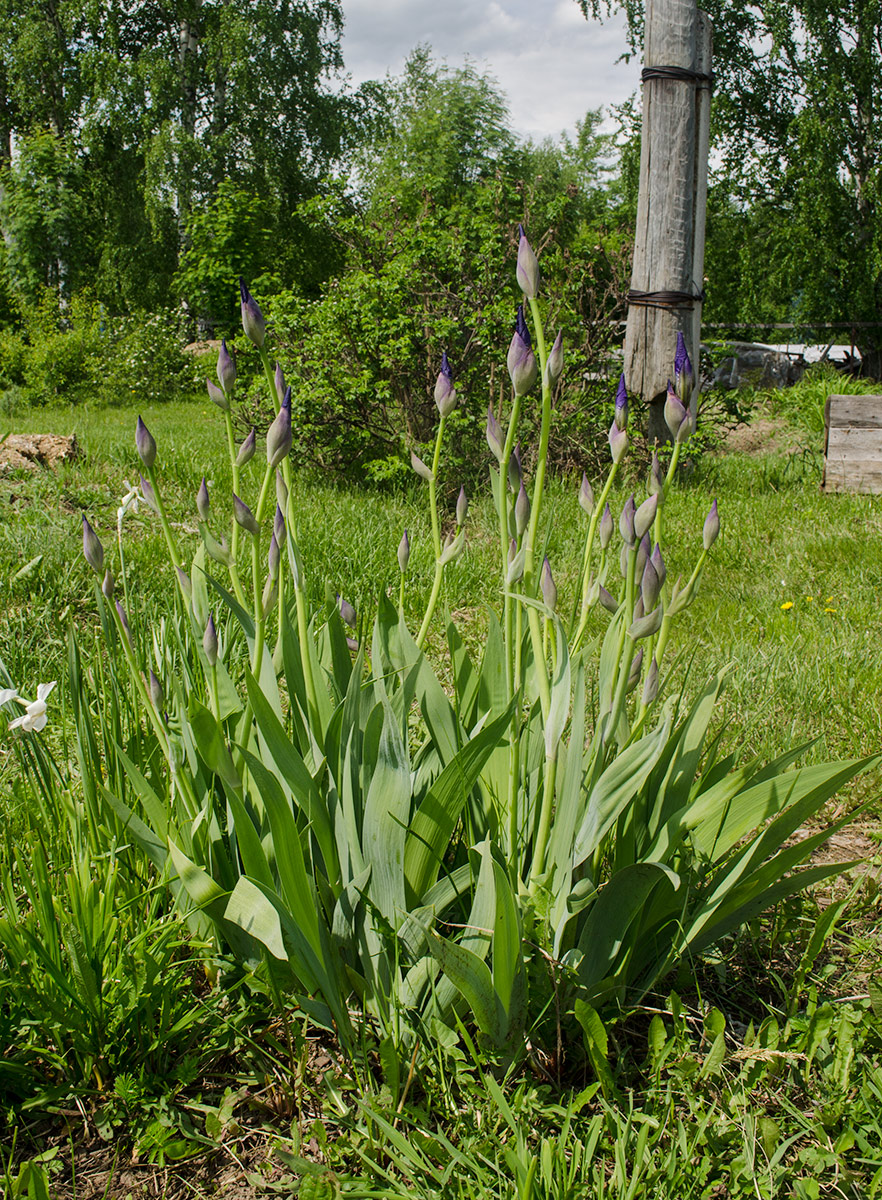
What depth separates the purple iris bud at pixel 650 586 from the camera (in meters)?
1.05

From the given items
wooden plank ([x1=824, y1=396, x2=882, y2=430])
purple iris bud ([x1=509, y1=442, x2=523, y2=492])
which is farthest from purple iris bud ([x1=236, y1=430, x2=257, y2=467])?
wooden plank ([x1=824, y1=396, x2=882, y2=430])

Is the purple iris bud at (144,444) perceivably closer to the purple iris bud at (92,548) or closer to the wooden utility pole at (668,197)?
the purple iris bud at (92,548)

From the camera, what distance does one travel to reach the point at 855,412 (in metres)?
5.45

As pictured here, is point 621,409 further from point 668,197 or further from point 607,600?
point 668,197

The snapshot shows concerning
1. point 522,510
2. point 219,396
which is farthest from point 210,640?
point 522,510

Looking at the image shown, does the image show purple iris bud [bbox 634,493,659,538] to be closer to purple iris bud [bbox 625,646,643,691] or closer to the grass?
purple iris bud [bbox 625,646,643,691]

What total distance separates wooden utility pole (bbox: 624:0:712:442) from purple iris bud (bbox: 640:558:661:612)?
12.0ft

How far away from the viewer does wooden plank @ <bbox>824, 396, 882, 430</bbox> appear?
539 cm

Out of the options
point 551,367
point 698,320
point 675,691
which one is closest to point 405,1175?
point 551,367

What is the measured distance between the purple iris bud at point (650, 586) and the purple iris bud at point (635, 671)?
0.21 metres

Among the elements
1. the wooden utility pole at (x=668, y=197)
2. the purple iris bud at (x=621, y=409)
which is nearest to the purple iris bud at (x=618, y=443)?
the purple iris bud at (x=621, y=409)

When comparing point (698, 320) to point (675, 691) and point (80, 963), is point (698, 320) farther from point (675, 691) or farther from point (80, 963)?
point (80, 963)

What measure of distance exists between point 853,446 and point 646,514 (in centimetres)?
501

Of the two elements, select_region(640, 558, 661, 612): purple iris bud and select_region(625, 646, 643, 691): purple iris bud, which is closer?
select_region(640, 558, 661, 612): purple iris bud
